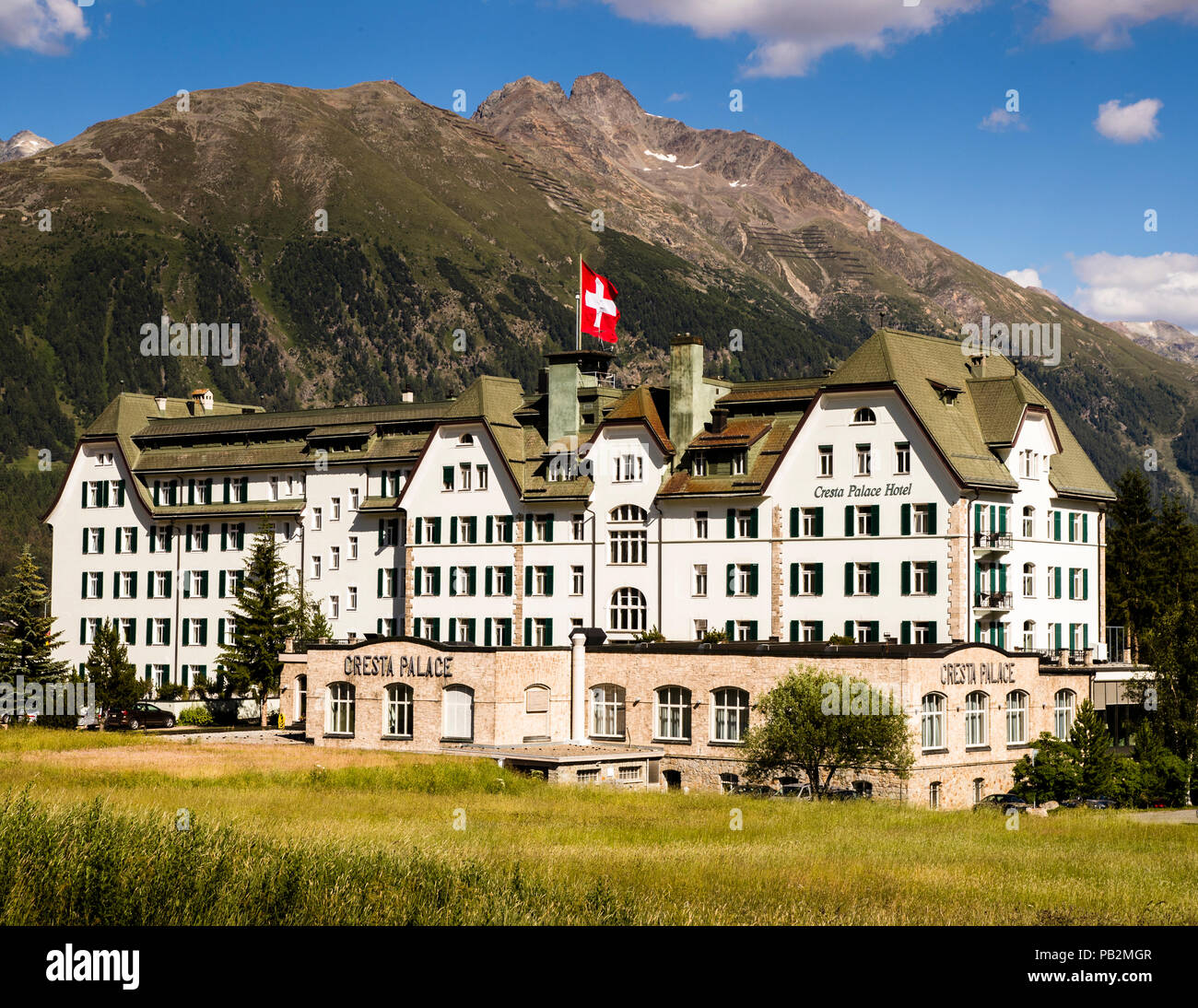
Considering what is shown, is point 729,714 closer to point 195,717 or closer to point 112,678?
point 195,717

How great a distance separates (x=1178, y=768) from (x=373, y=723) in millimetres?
37490

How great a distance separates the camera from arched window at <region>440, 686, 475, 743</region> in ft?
245

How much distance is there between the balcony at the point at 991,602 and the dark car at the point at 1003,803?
10.7 m

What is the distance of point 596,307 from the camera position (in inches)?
3524

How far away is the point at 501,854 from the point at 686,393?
1873 inches

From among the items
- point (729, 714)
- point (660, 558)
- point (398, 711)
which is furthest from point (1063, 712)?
point (398, 711)

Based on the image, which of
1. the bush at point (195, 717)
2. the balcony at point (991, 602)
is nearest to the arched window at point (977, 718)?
the balcony at point (991, 602)

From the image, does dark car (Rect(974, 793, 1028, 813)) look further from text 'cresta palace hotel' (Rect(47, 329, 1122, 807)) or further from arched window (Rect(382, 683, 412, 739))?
arched window (Rect(382, 683, 412, 739))

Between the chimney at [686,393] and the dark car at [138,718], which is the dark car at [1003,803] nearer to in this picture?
the chimney at [686,393]

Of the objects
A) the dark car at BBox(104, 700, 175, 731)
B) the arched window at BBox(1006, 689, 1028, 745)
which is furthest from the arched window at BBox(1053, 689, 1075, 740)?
the dark car at BBox(104, 700, 175, 731)
